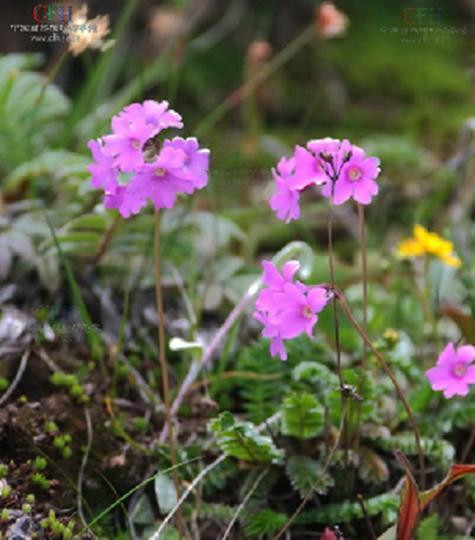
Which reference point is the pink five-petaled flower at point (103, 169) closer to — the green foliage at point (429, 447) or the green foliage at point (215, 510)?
the green foliage at point (215, 510)

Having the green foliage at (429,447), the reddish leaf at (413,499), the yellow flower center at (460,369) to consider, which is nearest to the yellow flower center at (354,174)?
the yellow flower center at (460,369)

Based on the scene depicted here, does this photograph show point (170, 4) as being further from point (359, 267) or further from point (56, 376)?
point (56, 376)

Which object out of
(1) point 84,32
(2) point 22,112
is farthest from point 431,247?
(2) point 22,112

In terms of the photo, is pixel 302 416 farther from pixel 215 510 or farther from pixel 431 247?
pixel 431 247

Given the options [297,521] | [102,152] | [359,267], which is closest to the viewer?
[102,152]

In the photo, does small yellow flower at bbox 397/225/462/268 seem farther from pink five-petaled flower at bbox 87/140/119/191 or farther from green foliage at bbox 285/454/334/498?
pink five-petaled flower at bbox 87/140/119/191

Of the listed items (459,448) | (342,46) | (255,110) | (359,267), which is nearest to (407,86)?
(342,46)
